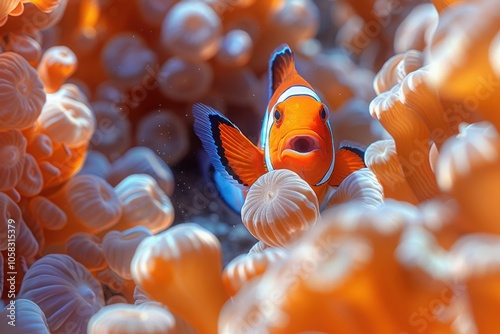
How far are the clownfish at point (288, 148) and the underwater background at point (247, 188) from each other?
0.06m

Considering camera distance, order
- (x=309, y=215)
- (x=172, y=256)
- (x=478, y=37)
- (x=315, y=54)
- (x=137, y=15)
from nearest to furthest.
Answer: (x=478, y=37), (x=172, y=256), (x=309, y=215), (x=137, y=15), (x=315, y=54)

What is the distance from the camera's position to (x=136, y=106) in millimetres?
1927

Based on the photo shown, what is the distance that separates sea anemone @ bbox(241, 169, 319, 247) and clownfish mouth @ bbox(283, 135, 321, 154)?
1.25ft

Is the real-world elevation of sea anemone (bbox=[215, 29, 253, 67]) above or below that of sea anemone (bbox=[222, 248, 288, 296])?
below

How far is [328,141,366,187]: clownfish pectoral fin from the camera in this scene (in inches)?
→ 48.4

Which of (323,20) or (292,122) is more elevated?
(292,122)

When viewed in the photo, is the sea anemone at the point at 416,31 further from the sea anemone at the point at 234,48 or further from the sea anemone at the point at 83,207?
the sea anemone at the point at 83,207

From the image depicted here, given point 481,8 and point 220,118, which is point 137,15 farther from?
point 481,8

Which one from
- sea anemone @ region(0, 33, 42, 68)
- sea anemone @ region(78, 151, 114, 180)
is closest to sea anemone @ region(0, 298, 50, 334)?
sea anemone @ region(0, 33, 42, 68)

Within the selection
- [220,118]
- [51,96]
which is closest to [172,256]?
[220,118]

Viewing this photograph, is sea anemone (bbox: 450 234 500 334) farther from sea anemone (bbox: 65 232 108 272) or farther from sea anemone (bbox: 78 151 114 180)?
sea anemone (bbox: 78 151 114 180)

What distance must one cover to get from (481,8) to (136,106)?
1.53 m

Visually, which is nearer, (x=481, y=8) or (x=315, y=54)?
(x=481, y=8)

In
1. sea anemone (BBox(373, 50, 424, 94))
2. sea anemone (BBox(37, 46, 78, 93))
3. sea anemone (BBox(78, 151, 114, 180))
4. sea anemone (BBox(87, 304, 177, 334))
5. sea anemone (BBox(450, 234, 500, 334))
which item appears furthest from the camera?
sea anemone (BBox(78, 151, 114, 180))
